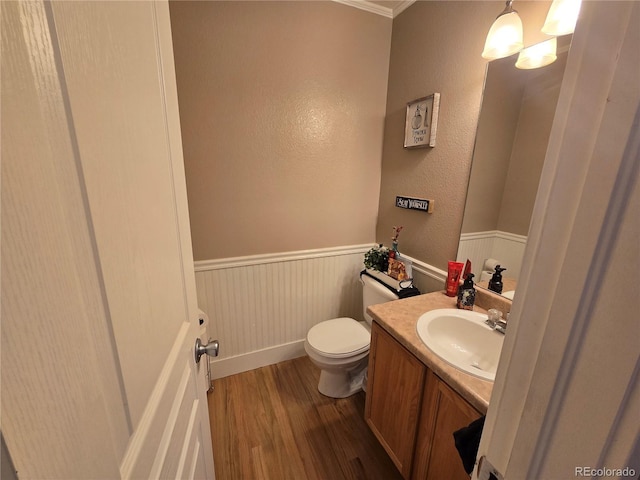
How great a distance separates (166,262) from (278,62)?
1.53 metres

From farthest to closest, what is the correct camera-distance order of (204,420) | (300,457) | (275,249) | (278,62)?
(275,249)
(278,62)
(300,457)
(204,420)

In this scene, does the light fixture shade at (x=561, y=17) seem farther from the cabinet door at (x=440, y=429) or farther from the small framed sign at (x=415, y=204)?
the cabinet door at (x=440, y=429)

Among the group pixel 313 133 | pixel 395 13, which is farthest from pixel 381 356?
pixel 395 13

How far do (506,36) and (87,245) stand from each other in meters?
1.55

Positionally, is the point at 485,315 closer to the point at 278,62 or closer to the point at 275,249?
the point at 275,249

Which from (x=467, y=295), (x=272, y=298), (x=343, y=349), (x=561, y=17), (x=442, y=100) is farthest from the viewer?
(x=272, y=298)

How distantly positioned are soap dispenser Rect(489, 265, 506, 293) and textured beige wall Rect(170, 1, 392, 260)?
1.02 metres

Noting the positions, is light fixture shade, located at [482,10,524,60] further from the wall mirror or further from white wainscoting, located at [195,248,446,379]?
white wainscoting, located at [195,248,446,379]

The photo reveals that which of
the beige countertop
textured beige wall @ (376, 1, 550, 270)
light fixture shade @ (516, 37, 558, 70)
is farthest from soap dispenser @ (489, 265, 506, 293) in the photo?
light fixture shade @ (516, 37, 558, 70)

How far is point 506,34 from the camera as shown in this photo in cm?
106

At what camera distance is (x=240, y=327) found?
1845 mm

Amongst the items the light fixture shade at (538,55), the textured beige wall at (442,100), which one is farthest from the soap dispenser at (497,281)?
the light fixture shade at (538,55)

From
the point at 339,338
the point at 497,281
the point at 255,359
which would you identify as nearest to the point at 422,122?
the point at 497,281

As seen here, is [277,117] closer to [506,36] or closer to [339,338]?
[506,36]
